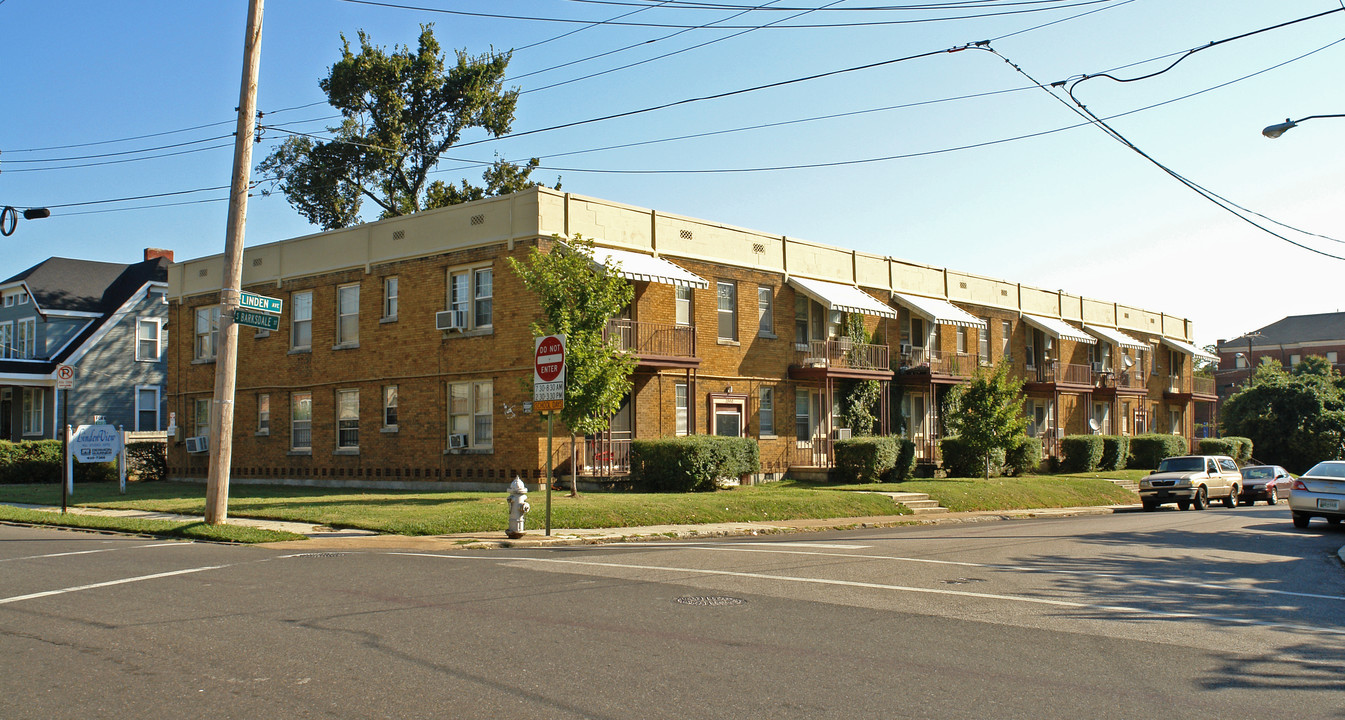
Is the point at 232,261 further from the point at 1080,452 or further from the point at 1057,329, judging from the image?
the point at 1080,452

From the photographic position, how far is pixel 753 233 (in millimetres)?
30484

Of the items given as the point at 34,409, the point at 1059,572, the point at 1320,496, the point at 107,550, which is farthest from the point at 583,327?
the point at 34,409

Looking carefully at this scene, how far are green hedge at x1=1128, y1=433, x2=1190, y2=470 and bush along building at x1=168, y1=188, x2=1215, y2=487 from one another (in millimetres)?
12140

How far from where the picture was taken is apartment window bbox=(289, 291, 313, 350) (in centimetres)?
3055

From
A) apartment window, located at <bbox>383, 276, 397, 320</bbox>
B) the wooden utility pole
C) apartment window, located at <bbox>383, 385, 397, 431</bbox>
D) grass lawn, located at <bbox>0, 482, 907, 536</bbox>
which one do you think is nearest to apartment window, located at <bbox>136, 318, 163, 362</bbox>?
grass lawn, located at <bbox>0, 482, 907, 536</bbox>

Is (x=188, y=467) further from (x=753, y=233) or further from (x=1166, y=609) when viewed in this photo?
(x=1166, y=609)

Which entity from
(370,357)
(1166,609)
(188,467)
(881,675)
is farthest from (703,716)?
(188,467)

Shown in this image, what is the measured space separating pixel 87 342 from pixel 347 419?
20.4 meters

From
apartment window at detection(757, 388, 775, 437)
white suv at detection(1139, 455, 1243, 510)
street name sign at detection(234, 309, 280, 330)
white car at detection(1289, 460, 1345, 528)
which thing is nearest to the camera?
street name sign at detection(234, 309, 280, 330)

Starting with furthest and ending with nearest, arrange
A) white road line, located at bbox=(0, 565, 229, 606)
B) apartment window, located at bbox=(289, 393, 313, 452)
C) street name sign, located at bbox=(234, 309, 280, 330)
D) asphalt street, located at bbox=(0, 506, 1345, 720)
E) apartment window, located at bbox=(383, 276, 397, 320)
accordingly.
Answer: apartment window, located at bbox=(289, 393, 313, 452) < apartment window, located at bbox=(383, 276, 397, 320) < street name sign, located at bbox=(234, 309, 280, 330) < white road line, located at bbox=(0, 565, 229, 606) < asphalt street, located at bbox=(0, 506, 1345, 720)

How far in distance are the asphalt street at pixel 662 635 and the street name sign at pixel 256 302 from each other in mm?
4278

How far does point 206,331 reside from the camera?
112 feet

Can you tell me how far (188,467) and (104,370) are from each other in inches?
510

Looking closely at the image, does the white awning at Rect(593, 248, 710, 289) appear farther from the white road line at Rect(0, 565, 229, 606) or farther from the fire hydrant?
the white road line at Rect(0, 565, 229, 606)
